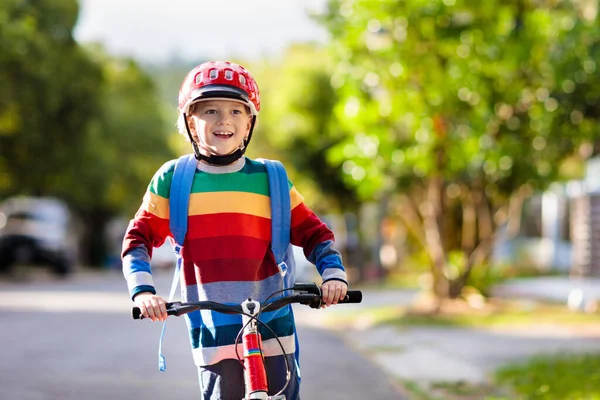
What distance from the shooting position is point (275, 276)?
432cm

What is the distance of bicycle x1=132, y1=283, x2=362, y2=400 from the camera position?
12.2 feet

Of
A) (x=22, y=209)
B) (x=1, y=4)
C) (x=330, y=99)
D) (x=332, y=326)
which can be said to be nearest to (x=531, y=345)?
(x=332, y=326)

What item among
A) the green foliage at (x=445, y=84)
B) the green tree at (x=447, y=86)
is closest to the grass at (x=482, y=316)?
the green tree at (x=447, y=86)

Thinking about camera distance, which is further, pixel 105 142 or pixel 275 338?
pixel 105 142

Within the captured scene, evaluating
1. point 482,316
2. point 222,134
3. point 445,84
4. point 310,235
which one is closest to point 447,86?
point 445,84

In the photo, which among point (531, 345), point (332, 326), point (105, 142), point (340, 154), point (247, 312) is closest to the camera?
point (247, 312)

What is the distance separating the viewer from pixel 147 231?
420 cm

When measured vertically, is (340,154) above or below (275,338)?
above

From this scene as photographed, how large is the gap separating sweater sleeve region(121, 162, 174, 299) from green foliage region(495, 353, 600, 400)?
4876 mm

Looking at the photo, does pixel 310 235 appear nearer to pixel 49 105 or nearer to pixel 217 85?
pixel 217 85

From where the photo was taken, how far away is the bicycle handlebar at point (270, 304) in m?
3.80

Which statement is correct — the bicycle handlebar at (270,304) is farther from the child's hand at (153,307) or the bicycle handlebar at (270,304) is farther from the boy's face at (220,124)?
the boy's face at (220,124)

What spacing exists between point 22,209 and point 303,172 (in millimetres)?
9333

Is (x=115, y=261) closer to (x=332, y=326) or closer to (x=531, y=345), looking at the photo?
(x=332, y=326)
